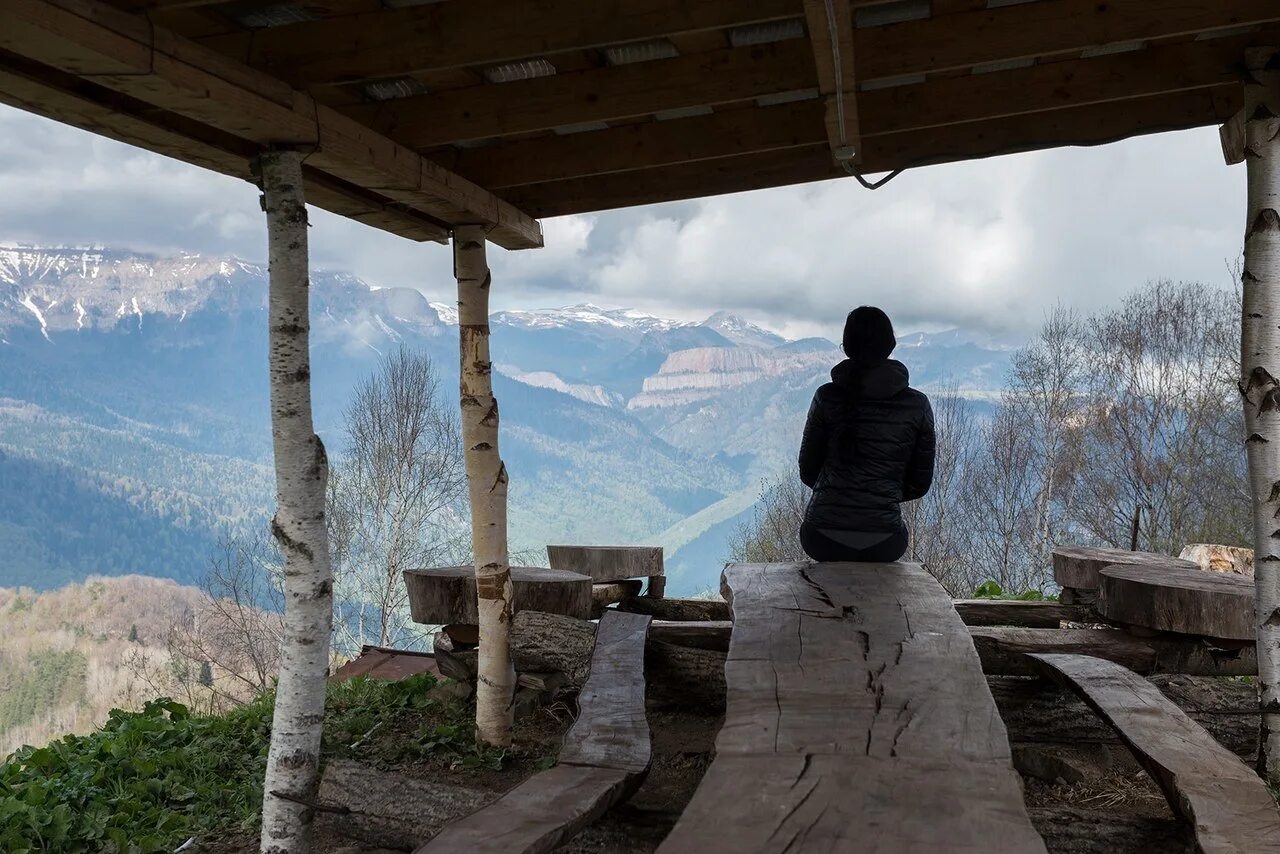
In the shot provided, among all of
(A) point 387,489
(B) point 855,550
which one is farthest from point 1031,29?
(A) point 387,489

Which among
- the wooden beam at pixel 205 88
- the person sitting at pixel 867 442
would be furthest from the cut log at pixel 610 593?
the wooden beam at pixel 205 88

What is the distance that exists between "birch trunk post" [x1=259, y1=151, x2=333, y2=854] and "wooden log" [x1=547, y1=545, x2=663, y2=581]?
3637 mm

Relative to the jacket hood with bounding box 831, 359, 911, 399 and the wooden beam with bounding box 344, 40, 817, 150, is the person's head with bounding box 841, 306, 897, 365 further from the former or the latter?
the wooden beam with bounding box 344, 40, 817, 150

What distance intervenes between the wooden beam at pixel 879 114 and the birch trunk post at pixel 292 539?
1.46 metres

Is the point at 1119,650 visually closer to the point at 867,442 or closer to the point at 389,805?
the point at 867,442

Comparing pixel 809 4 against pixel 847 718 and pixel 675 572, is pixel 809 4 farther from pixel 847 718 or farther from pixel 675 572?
pixel 675 572

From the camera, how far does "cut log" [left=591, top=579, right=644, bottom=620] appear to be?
7.27 metres

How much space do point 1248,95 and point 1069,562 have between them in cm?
345

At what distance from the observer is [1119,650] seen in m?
4.90

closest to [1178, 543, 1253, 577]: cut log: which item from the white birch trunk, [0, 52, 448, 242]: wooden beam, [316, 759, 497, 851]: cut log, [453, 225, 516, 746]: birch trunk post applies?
the white birch trunk

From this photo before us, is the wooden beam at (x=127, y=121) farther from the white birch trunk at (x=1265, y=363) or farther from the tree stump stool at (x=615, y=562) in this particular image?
the white birch trunk at (x=1265, y=363)

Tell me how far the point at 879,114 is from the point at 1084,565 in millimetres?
3608

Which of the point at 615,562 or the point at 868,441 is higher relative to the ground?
the point at 868,441

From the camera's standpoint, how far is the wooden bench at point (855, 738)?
209cm
